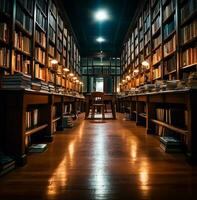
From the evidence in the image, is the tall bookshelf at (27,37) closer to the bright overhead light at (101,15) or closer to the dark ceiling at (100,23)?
the dark ceiling at (100,23)

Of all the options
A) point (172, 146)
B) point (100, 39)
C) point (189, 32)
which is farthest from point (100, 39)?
point (172, 146)

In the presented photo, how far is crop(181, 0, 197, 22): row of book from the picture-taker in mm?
3258

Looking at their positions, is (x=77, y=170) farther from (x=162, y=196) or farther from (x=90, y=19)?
(x=90, y=19)

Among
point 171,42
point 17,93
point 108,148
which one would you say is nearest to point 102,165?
point 108,148

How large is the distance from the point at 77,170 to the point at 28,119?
4.06ft

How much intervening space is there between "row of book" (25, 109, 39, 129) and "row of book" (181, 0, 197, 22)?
9.25ft

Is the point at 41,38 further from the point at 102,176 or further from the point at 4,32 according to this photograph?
the point at 102,176

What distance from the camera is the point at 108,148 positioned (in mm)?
2695

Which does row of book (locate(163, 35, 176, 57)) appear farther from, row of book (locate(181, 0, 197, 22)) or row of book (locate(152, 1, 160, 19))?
row of book (locate(152, 1, 160, 19))

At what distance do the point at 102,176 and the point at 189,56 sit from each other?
8.85 feet

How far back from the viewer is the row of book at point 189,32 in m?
3.29

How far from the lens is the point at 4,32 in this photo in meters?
3.17

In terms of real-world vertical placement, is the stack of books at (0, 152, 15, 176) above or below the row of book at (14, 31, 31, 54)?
below

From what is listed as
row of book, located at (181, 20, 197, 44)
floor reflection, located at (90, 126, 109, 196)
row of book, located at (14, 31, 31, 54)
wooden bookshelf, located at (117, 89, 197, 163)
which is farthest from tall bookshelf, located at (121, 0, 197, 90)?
row of book, located at (14, 31, 31, 54)
